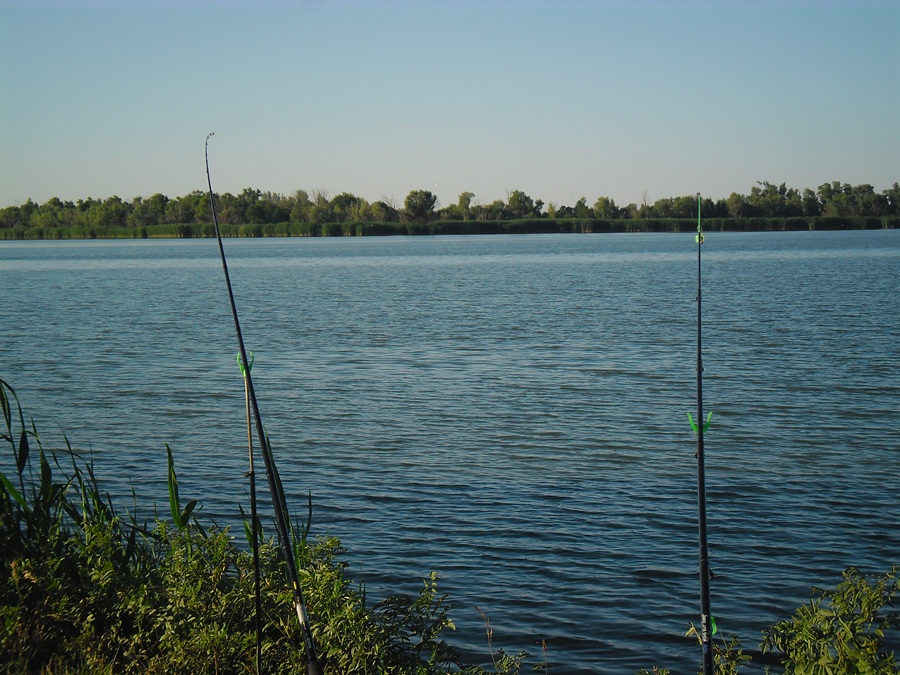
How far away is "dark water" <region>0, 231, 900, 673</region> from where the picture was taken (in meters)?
9.24

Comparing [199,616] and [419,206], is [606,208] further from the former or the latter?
[199,616]

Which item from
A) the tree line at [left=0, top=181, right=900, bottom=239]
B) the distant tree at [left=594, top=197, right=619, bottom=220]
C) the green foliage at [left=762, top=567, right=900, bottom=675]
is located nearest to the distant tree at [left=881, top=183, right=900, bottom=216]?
Answer: the tree line at [left=0, top=181, right=900, bottom=239]

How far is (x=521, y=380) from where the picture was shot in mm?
20578

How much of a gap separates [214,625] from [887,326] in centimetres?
2761

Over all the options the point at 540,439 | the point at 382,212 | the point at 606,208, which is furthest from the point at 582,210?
the point at 540,439

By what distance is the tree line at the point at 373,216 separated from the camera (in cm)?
12800

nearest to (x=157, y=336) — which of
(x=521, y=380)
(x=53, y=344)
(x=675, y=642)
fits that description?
(x=53, y=344)

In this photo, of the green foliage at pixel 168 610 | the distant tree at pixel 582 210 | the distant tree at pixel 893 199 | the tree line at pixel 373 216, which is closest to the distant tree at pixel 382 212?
the tree line at pixel 373 216

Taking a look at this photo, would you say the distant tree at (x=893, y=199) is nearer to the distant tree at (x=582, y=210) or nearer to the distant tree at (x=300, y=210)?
the distant tree at (x=582, y=210)

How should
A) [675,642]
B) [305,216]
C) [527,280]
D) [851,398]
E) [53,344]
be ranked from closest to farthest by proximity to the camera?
[675,642], [851,398], [53,344], [527,280], [305,216]

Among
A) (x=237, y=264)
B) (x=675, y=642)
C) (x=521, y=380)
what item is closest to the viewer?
(x=675, y=642)

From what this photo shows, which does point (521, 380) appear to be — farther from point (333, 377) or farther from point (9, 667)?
point (9, 667)

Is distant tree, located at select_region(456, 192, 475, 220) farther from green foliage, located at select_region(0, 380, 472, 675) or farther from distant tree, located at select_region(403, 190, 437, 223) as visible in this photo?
green foliage, located at select_region(0, 380, 472, 675)

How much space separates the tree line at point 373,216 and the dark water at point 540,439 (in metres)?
91.7
